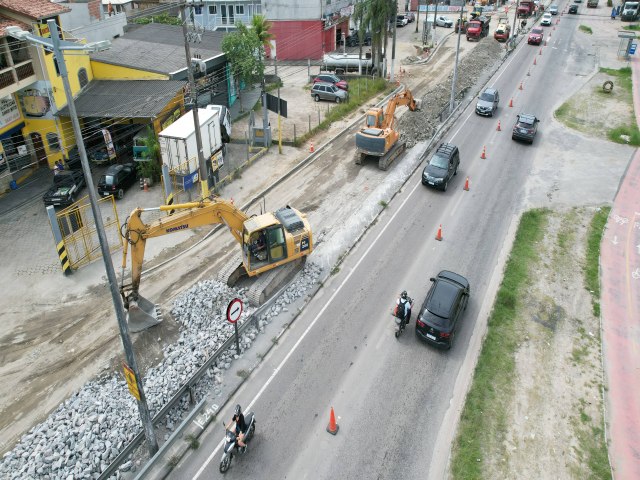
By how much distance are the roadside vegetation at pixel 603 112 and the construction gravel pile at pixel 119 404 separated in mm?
29603

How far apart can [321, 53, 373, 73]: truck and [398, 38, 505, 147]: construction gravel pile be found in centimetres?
739

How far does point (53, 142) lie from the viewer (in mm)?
30328

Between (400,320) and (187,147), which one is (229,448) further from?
(187,147)

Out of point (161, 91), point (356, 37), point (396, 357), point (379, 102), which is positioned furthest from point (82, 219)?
point (356, 37)

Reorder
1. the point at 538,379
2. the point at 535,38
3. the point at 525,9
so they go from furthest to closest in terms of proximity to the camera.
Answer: the point at 525,9 → the point at 535,38 → the point at 538,379

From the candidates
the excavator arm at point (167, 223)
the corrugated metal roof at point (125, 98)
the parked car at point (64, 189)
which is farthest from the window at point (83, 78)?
the excavator arm at point (167, 223)

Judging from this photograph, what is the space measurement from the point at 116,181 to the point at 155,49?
1533 centimetres

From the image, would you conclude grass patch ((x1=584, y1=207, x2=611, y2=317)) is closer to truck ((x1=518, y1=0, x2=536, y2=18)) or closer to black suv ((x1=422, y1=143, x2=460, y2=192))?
black suv ((x1=422, y1=143, x2=460, y2=192))

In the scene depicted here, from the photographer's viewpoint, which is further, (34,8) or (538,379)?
(34,8)

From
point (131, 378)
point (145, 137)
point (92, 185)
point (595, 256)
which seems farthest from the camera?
point (145, 137)

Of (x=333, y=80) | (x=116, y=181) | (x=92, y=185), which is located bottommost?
(x=116, y=181)

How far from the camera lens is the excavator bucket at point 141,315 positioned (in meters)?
17.9

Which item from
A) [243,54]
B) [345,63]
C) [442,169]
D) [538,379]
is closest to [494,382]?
[538,379]

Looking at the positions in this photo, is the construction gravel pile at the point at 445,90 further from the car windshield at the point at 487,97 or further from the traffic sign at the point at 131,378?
the traffic sign at the point at 131,378
